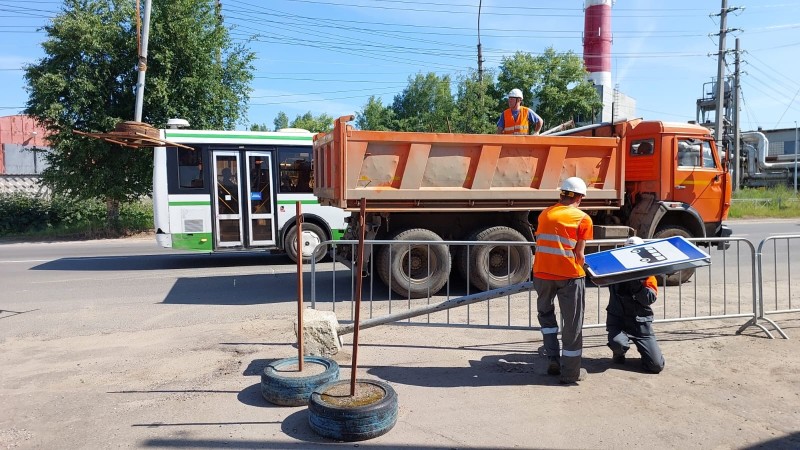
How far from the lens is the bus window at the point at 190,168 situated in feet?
38.0

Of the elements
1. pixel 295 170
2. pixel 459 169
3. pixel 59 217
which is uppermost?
pixel 295 170

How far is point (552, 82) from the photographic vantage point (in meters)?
26.0

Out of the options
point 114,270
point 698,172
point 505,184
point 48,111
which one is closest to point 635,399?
point 505,184

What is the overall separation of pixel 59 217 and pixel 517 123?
58.8ft

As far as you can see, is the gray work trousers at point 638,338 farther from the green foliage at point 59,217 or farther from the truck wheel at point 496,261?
the green foliage at point 59,217

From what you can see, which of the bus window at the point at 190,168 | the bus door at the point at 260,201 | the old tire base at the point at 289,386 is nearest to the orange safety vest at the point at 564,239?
the old tire base at the point at 289,386

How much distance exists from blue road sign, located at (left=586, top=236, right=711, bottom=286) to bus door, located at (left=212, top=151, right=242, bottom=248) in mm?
8223

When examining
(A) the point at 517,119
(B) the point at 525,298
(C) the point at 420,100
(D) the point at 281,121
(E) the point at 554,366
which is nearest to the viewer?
(E) the point at 554,366

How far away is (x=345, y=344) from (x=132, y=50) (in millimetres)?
16497

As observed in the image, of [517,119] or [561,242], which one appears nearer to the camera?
[561,242]

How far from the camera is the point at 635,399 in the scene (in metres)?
4.68

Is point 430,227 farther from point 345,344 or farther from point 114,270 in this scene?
point 114,270

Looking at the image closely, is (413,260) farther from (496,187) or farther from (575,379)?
(575,379)

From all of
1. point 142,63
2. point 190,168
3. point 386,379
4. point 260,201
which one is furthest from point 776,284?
point 142,63
